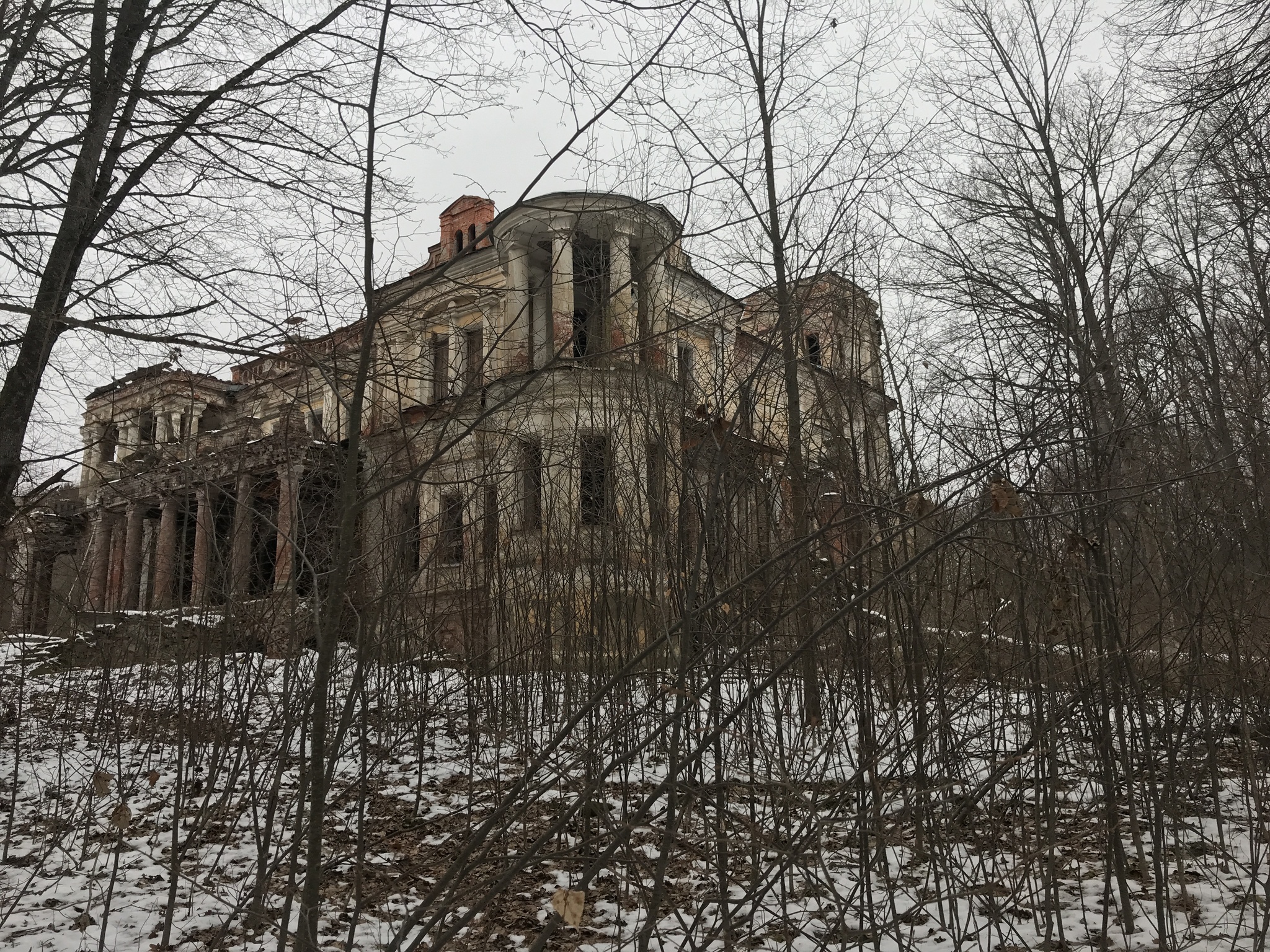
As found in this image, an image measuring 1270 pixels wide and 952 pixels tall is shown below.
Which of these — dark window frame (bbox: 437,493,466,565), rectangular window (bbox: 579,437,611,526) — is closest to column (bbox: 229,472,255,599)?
dark window frame (bbox: 437,493,466,565)

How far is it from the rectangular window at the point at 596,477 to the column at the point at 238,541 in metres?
2.26

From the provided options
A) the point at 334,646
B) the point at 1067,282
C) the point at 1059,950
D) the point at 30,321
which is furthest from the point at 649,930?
the point at 1067,282

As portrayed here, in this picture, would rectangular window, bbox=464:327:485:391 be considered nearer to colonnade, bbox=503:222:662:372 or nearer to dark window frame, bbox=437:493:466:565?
colonnade, bbox=503:222:662:372

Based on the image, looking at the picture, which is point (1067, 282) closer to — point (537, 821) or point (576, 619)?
point (576, 619)

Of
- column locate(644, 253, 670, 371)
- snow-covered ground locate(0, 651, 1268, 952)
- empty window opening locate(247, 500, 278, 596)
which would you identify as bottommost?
snow-covered ground locate(0, 651, 1268, 952)

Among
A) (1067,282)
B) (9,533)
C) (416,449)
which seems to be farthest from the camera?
(1067,282)

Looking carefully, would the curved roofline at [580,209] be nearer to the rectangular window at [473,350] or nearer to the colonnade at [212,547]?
the rectangular window at [473,350]

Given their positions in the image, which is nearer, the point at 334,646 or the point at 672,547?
the point at 334,646

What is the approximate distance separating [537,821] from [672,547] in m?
1.90

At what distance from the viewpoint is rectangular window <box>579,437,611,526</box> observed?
6969mm

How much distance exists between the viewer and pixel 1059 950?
3654 millimetres

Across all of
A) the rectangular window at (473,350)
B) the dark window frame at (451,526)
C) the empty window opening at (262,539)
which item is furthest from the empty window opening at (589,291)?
the dark window frame at (451,526)

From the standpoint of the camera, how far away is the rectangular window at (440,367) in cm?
269

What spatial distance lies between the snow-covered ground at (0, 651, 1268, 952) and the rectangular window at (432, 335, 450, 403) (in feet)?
3.51
